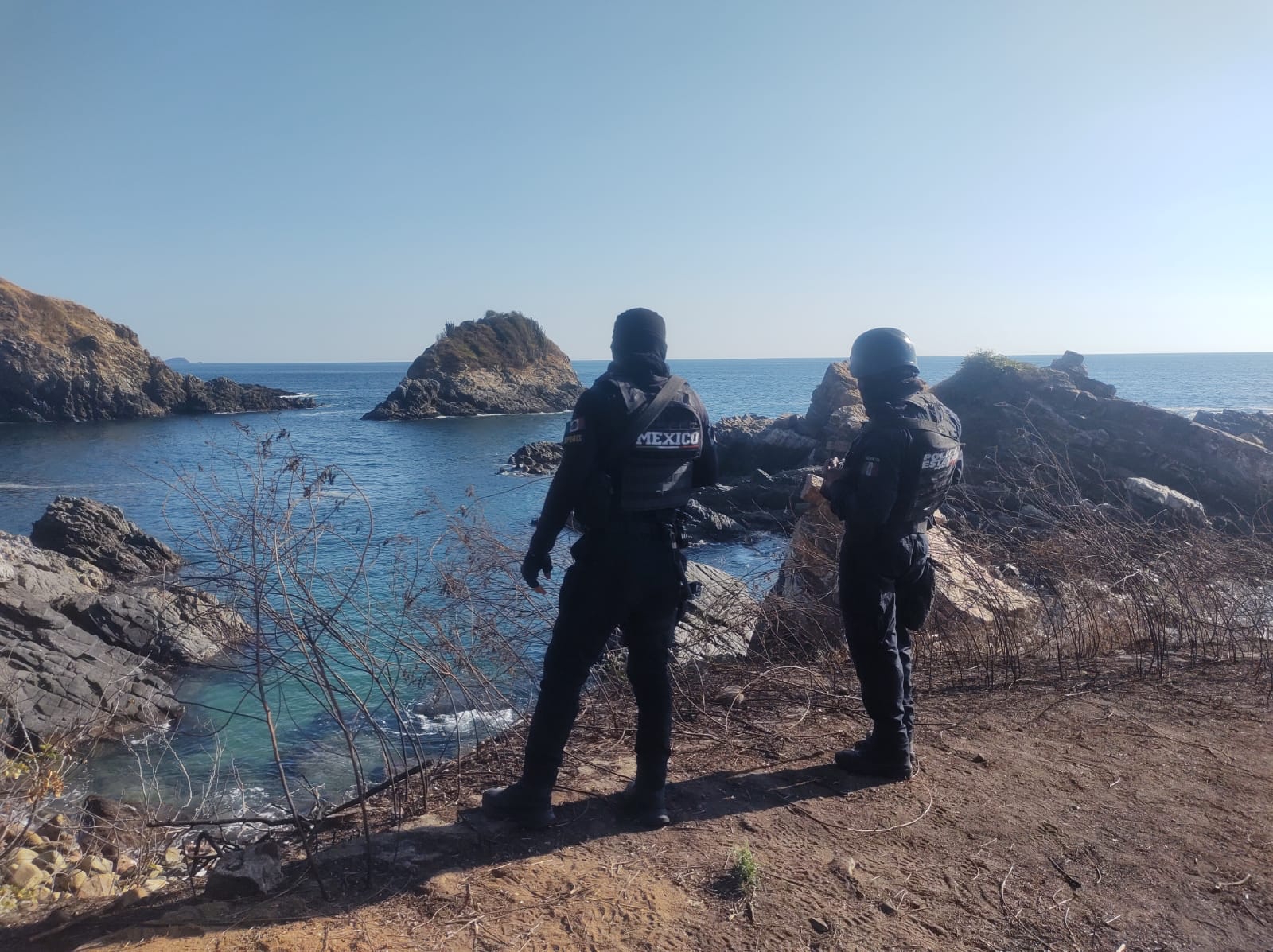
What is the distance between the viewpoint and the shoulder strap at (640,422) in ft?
10.5

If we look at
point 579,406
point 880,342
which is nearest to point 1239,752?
point 880,342

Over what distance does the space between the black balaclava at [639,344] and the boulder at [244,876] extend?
6.94 ft

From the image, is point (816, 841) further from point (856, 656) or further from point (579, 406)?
point (579, 406)

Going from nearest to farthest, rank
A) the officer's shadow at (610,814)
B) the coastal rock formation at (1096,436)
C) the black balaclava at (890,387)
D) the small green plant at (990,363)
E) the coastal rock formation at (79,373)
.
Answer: the officer's shadow at (610,814) < the black balaclava at (890,387) < the coastal rock formation at (1096,436) < the small green plant at (990,363) < the coastal rock formation at (79,373)

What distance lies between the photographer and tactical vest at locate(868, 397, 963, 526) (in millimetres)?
3629

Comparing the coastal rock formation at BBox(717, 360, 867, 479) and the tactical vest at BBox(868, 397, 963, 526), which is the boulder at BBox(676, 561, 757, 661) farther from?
the coastal rock formation at BBox(717, 360, 867, 479)

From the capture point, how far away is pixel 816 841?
3.24 meters

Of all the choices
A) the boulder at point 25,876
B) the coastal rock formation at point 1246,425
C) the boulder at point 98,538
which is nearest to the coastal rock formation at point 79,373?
the boulder at point 98,538

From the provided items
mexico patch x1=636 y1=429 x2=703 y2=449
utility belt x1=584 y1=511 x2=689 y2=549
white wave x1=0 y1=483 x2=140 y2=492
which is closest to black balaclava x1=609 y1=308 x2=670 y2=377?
mexico patch x1=636 y1=429 x2=703 y2=449

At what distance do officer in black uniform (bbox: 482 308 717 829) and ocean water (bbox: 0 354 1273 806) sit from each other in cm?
122

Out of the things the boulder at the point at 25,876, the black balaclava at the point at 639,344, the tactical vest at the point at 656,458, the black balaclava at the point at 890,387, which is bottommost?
the boulder at the point at 25,876

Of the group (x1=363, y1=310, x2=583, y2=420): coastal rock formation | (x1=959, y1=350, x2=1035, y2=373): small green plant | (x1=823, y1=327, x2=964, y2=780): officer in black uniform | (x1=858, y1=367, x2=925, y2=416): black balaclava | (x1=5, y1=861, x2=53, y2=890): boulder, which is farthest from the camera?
(x1=363, y1=310, x2=583, y2=420): coastal rock formation

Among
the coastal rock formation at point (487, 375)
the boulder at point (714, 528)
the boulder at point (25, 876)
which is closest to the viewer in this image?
the boulder at point (25, 876)

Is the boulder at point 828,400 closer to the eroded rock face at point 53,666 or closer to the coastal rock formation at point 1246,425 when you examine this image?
the coastal rock formation at point 1246,425
